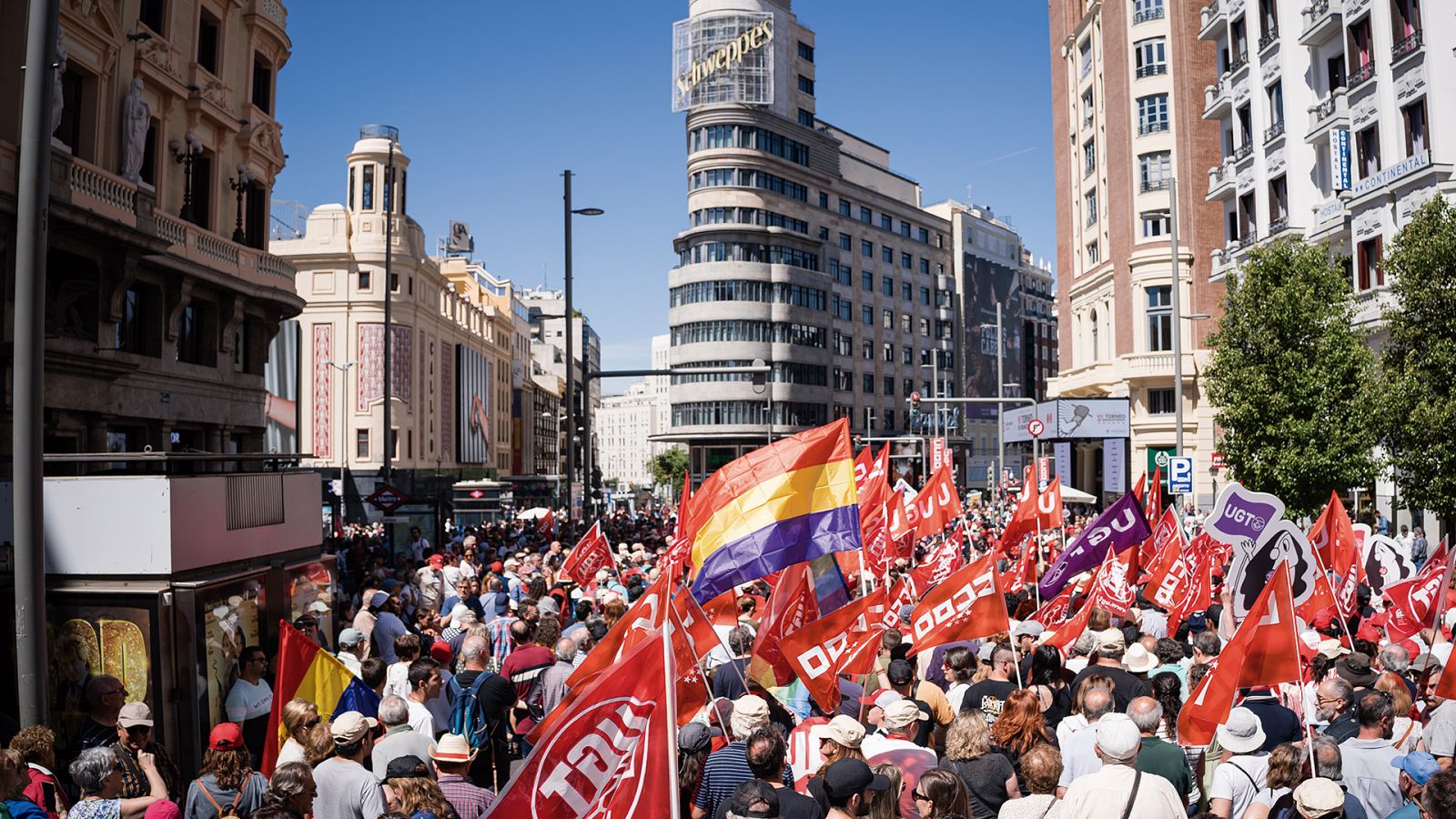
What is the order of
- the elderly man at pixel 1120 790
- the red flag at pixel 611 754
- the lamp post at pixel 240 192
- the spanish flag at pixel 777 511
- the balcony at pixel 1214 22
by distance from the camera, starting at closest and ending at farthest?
1. the red flag at pixel 611 754
2. the elderly man at pixel 1120 790
3. the spanish flag at pixel 777 511
4. the lamp post at pixel 240 192
5. the balcony at pixel 1214 22

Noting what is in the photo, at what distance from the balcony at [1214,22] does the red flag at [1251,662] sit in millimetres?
37632

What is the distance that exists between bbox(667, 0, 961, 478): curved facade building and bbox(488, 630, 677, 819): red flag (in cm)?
7432

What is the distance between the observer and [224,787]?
683 cm

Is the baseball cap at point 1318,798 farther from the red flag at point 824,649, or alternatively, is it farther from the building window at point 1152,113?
the building window at point 1152,113

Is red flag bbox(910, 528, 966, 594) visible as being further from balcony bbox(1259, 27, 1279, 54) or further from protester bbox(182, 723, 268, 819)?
balcony bbox(1259, 27, 1279, 54)

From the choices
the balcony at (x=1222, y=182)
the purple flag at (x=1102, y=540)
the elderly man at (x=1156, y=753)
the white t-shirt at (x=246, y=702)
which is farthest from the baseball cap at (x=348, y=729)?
the balcony at (x=1222, y=182)

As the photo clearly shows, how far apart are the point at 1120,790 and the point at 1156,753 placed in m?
1.59

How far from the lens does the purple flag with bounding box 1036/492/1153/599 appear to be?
15.2 metres

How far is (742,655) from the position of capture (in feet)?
39.9

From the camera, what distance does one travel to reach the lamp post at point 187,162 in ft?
85.6

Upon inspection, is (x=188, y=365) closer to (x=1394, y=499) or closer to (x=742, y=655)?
(x=742, y=655)

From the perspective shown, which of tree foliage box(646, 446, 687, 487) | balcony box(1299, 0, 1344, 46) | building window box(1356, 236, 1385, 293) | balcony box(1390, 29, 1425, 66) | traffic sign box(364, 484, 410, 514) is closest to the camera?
traffic sign box(364, 484, 410, 514)

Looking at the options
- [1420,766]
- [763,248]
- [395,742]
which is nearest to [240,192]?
[395,742]

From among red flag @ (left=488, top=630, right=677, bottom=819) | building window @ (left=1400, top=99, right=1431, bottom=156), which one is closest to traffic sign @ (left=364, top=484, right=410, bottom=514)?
red flag @ (left=488, top=630, right=677, bottom=819)
